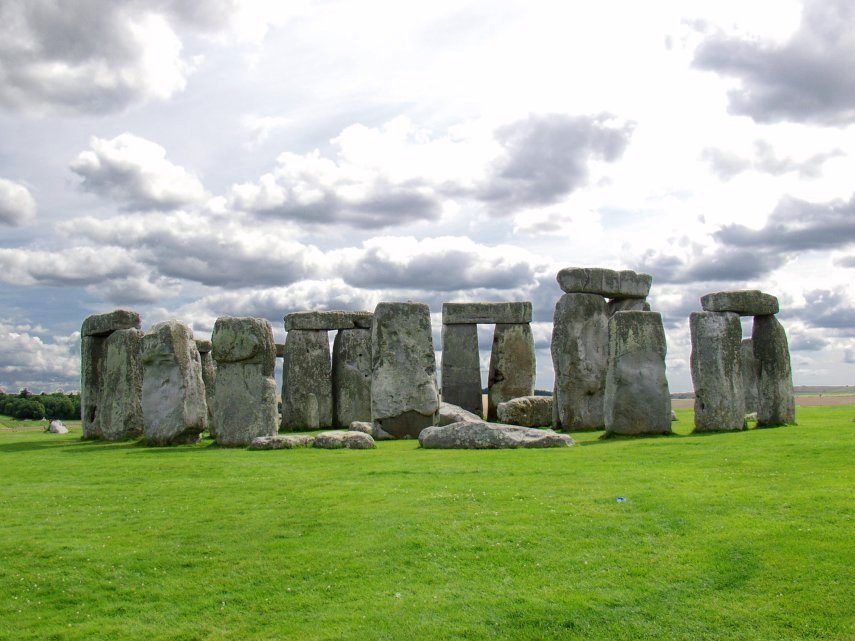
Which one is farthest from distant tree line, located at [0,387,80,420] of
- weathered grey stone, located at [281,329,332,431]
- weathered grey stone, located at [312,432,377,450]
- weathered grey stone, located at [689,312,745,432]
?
weathered grey stone, located at [689,312,745,432]

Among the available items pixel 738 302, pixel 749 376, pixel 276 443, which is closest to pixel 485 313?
pixel 749 376

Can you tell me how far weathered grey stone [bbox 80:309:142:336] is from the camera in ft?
70.1

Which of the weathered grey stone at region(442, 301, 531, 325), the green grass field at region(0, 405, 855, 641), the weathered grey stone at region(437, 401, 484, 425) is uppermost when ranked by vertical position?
the weathered grey stone at region(442, 301, 531, 325)

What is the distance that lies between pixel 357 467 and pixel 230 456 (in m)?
3.09

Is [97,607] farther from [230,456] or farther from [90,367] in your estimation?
[90,367]

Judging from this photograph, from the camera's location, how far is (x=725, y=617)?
302 inches

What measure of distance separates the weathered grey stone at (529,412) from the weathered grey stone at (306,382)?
5471 millimetres

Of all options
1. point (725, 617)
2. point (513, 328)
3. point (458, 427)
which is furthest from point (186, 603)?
point (513, 328)

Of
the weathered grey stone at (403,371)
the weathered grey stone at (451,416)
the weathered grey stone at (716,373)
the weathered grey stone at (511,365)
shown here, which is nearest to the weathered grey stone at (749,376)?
the weathered grey stone at (716,373)

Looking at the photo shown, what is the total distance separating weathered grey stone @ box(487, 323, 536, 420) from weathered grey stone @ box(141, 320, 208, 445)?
11691 mm

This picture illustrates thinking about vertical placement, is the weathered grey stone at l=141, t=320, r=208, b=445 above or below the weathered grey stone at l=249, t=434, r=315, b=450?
above

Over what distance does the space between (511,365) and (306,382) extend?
6.70 m

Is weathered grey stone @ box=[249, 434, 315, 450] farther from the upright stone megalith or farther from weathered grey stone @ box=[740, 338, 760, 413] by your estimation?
weathered grey stone @ box=[740, 338, 760, 413]

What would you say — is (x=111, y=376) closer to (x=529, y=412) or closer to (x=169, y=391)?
(x=169, y=391)
